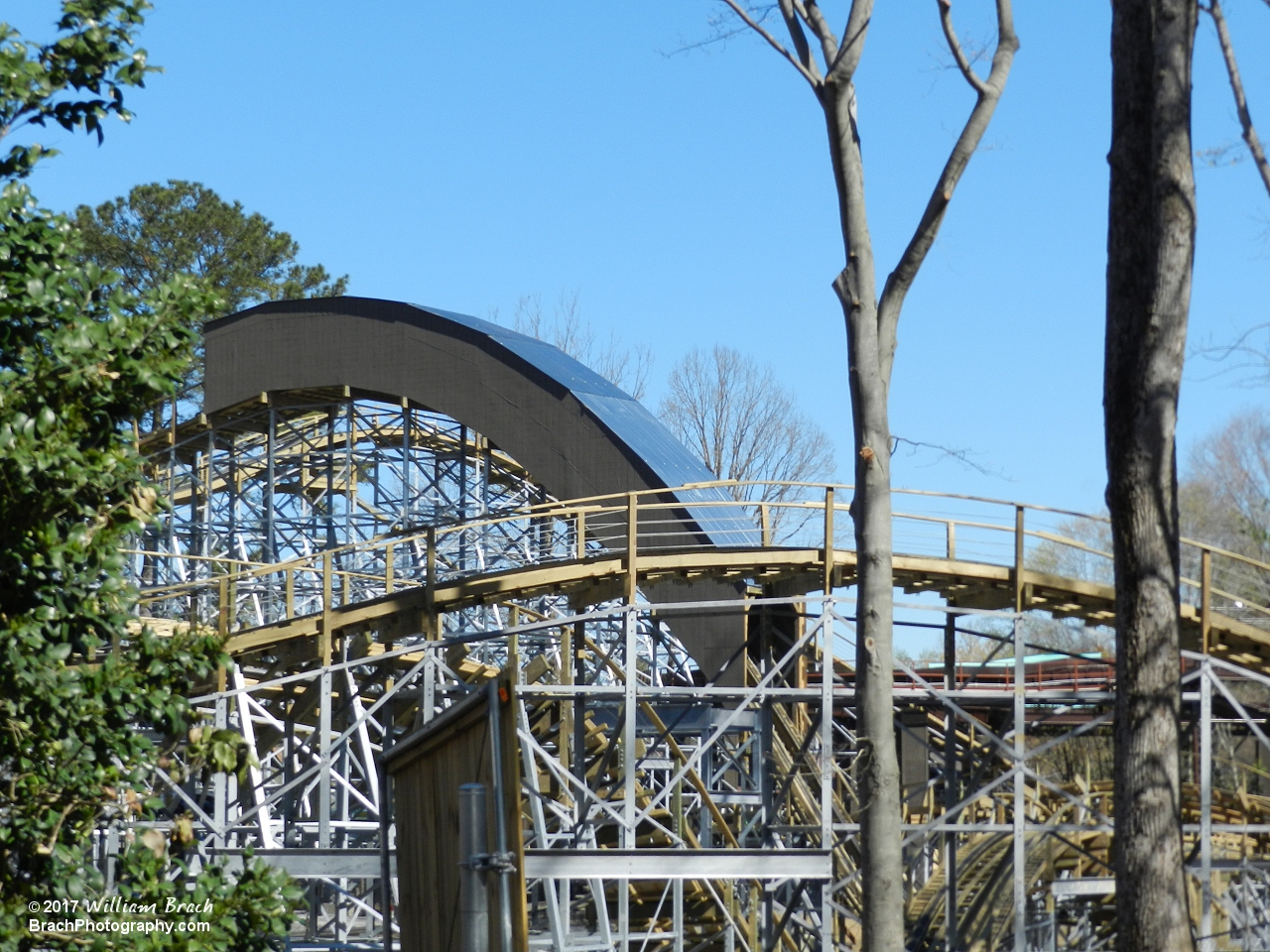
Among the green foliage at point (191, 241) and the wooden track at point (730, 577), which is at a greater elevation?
the green foliage at point (191, 241)

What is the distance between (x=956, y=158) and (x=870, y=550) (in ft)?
11.0

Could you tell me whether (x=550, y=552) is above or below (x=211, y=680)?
above

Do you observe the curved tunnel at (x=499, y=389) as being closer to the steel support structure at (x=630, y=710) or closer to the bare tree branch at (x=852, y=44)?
the steel support structure at (x=630, y=710)

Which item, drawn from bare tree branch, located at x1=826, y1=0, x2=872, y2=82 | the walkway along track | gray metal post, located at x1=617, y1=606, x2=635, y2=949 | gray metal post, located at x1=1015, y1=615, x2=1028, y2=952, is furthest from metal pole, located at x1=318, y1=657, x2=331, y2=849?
bare tree branch, located at x1=826, y1=0, x2=872, y2=82

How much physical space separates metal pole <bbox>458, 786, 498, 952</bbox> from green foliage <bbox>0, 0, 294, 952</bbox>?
114cm

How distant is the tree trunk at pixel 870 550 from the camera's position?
1169 cm

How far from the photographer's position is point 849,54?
39.6 feet

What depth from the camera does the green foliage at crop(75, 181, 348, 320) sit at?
44.8m

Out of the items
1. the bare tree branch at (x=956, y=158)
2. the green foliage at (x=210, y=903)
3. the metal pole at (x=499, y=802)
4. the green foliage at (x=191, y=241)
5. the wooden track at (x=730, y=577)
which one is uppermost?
the green foliage at (x=191, y=241)

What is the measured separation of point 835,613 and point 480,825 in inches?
459

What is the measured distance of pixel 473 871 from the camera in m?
5.11

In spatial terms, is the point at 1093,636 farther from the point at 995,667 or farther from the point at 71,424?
the point at 71,424

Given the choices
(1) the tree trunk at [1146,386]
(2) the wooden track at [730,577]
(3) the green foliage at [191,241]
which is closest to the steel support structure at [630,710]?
(2) the wooden track at [730,577]

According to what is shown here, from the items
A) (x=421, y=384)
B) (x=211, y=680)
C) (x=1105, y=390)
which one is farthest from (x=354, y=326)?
(x=1105, y=390)
